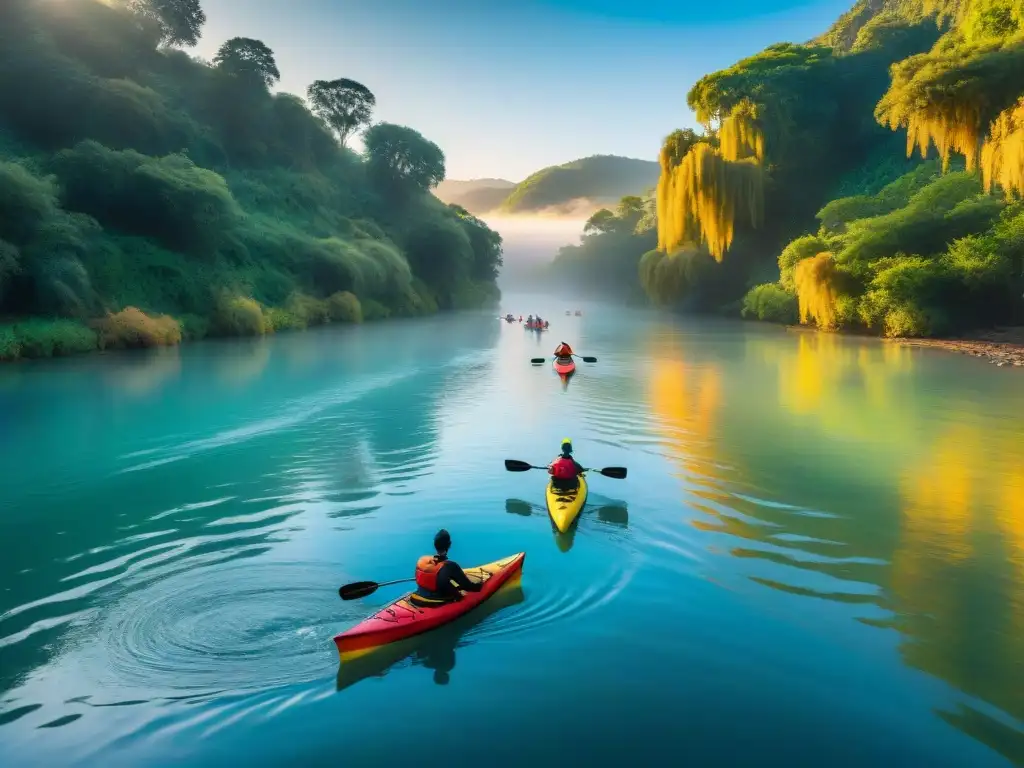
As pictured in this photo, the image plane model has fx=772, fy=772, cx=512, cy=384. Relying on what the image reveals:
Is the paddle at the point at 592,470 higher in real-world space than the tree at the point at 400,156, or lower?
lower

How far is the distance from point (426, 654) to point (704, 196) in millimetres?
42101

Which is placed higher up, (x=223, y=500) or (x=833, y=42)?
(x=833, y=42)

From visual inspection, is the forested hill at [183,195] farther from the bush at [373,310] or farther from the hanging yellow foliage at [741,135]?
the hanging yellow foliage at [741,135]

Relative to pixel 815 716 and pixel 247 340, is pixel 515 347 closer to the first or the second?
pixel 247 340

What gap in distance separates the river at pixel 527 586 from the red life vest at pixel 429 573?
572mm

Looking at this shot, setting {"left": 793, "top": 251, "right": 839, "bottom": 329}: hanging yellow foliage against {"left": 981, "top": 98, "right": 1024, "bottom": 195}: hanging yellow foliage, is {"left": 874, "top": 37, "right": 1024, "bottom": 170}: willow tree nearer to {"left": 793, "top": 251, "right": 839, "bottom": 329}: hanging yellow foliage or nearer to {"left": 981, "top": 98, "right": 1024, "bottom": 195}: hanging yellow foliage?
{"left": 981, "top": 98, "right": 1024, "bottom": 195}: hanging yellow foliage

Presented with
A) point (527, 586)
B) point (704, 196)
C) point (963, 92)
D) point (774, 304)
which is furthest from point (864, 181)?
point (527, 586)

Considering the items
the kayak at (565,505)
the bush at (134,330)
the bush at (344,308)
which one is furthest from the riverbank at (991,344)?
the bush at (344,308)

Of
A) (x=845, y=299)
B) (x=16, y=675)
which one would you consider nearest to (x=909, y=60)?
(x=845, y=299)

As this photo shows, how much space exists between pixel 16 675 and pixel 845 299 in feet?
138

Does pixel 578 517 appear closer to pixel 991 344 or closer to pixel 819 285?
pixel 991 344

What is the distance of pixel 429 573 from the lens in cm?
829

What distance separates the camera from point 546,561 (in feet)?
34.2

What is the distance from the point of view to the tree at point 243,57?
70.0 meters
